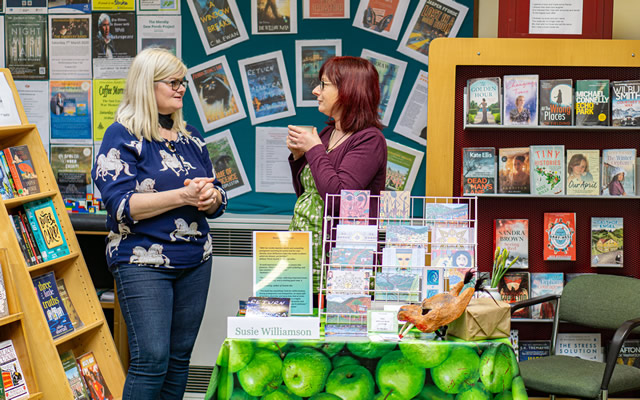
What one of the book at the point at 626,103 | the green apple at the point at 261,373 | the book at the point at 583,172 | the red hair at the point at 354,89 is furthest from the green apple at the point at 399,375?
the book at the point at 626,103

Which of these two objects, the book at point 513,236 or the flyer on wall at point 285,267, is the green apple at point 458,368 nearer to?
the flyer on wall at point 285,267

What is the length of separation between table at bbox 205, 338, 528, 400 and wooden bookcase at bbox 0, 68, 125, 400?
1389mm

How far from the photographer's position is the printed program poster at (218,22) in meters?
3.99

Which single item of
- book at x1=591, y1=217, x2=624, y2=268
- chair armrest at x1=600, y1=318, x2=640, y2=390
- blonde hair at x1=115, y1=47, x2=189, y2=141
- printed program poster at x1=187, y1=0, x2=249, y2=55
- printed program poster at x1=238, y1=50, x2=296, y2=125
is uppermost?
printed program poster at x1=187, y1=0, x2=249, y2=55

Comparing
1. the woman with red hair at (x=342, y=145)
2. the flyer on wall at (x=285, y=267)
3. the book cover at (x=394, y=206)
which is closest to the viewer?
the flyer on wall at (x=285, y=267)

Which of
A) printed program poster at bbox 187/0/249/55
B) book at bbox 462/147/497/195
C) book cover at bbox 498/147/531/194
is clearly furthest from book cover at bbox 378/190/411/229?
printed program poster at bbox 187/0/249/55

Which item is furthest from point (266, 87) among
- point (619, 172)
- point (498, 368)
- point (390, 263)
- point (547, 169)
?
point (498, 368)

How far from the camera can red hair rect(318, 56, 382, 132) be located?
266cm

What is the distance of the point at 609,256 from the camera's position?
3.42 meters

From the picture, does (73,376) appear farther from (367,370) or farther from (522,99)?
(522,99)

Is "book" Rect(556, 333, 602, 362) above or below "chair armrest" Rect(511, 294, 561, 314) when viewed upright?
below

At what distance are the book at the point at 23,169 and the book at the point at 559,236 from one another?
257 centimetres

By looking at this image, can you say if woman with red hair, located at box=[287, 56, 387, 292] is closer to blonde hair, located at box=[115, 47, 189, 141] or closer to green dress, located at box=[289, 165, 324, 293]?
green dress, located at box=[289, 165, 324, 293]

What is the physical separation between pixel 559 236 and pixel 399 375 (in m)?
1.82
